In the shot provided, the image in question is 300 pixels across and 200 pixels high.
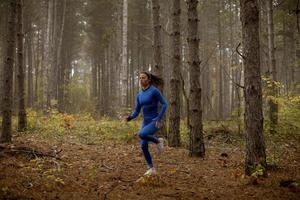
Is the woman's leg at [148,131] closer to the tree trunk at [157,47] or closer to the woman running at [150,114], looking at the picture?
the woman running at [150,114]

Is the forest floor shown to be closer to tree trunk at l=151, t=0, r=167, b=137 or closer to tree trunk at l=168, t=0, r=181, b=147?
tree trunk at l=168, t=0, r=181, b=147

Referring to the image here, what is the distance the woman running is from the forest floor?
2.08 ft

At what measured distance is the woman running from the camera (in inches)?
266

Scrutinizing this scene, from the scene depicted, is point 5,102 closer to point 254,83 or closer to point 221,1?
point 254,83

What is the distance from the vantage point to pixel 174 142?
Answer: 1095 centimetres

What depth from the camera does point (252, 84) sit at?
6.27 metres

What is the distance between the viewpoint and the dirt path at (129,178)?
543 cm

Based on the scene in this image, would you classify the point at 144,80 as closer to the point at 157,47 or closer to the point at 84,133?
the point at 157,47

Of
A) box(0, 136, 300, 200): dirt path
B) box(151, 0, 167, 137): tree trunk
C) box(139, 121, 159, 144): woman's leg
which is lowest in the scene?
box(0, 136, 300, 200): dirt path

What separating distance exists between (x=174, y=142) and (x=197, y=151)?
1.93 meters

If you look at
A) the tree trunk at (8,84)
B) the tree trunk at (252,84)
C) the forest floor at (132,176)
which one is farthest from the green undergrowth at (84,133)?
the tree trunk at (252,84)

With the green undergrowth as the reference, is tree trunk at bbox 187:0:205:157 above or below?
above

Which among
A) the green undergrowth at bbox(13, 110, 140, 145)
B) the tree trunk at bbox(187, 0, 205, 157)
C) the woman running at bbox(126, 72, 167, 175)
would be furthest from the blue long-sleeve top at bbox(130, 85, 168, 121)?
the green undergrowth at bbox(13, 110, 140, 145)

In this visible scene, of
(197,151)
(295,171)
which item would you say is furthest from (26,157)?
(295,171)
